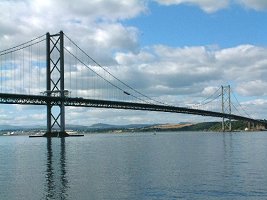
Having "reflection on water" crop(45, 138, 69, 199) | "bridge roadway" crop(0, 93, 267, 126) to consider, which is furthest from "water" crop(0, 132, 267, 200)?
"bridge roadway" crop(0, 93, 267, 126)

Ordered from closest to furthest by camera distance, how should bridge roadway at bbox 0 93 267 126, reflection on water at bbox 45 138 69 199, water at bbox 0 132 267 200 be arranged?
water at bbox 0 132 267 200 → reflection on water at bbox 45 138 69 199 → bridge roadway at bbox 0 93 267 126

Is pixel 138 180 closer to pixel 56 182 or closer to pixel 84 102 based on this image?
pixel 56 182

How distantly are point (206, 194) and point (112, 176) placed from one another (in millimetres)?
7481

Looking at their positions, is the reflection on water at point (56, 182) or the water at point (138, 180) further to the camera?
the reflection on water at point (56, 182)

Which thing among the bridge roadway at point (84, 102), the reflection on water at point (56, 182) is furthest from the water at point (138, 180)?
the bridge roadway at point (84, 102)

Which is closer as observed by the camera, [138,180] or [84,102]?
[138,180]

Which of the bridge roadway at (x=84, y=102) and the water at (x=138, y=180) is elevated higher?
the bridge roadway at (x=84, y=102)

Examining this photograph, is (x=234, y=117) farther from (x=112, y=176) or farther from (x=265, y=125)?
(x=112, y=176)

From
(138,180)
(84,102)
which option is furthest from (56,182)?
(84,102)

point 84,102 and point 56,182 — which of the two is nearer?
point 56,182

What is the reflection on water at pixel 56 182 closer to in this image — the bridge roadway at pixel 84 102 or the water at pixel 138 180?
the water at pixel 138 180

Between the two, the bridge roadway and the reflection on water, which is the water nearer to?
the reflection on water

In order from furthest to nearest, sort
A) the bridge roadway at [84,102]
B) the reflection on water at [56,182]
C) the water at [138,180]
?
the bridge roadway at [84,102] < the reflection on water at [56,182] < the water at [138,180]

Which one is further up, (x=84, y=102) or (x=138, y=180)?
(x=84, y=102)
